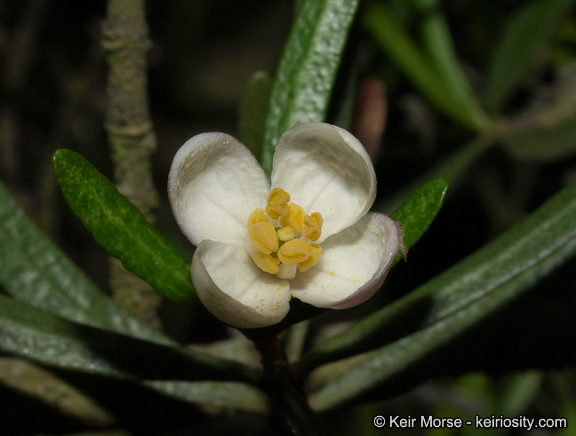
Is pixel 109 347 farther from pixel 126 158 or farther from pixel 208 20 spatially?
pixel 208 20

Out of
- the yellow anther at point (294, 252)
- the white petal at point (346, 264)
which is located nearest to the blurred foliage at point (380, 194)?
the white petal at point (346, 264)

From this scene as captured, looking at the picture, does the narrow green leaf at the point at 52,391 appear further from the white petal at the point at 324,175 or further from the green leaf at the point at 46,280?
the white petal at the point at 324,175

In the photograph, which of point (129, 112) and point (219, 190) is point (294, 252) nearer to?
point (219, 190)

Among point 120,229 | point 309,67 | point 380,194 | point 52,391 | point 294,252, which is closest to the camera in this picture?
point 120,229

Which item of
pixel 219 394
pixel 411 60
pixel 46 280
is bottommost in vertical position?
pixel 219 394

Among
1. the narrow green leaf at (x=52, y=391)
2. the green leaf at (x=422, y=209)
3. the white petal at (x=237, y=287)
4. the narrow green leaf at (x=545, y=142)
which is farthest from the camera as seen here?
the narrow green leaf at (x=545, y=142)

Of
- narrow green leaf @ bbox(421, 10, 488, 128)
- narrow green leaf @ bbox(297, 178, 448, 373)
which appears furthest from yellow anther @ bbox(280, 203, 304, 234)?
narrow green leaf @ bbox(421, 10, 488, 128)

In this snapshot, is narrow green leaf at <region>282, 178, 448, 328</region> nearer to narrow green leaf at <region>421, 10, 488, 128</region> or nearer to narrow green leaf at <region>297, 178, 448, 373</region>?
narrow green leaf at <region>297, 178, 448, 373</region>

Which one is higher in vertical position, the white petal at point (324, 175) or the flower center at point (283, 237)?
the white petal at point (324, 175)

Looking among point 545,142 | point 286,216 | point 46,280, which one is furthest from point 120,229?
point 545,142
